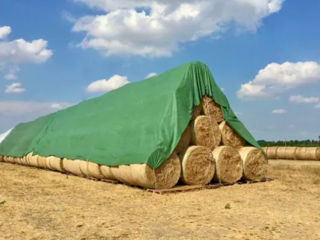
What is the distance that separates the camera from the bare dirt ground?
646 centimetres

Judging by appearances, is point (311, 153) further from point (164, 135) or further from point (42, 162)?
point (164, 135)

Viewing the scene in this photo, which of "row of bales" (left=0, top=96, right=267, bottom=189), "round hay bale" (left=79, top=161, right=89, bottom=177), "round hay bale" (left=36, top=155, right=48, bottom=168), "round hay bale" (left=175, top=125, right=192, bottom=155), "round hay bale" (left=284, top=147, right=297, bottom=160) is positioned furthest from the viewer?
"round hay bale" (left=284, top=147, right=297, bottom=160)

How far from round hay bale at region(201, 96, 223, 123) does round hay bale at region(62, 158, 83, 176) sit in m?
5.11

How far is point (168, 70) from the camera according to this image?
13.9m

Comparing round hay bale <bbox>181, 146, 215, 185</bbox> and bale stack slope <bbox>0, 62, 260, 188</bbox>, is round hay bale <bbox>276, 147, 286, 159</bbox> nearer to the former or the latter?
bale stack slope <bbox>0, 62, 260, 188</bbox>

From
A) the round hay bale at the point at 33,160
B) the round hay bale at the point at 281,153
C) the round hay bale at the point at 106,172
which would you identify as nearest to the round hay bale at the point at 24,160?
the round hay bale at the point at 33,160

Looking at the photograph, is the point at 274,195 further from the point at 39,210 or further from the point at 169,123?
the point at 39,210

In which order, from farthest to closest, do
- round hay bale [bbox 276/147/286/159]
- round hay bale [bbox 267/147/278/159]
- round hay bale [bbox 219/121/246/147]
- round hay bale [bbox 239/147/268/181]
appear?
round hay bale [bbox 267/147/278/159]
round hay bale [bbox 276/147/286/159]
round hay bale [bbox 219/121/246/147]
round hay bale [bbox 239/147/268/181]

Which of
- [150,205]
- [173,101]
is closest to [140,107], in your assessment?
[173,101]

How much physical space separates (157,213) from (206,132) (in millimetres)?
4825

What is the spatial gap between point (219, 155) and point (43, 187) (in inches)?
202

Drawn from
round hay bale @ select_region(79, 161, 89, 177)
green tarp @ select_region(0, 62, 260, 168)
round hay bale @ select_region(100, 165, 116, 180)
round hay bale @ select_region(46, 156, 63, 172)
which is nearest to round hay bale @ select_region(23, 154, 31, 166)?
round hay bale @ select_region(46, 156, 63, 172)

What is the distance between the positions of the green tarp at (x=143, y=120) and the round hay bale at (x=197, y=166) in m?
0.58

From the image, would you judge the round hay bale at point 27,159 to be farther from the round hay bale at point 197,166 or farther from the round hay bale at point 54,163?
the round hay bale at point 197,166
